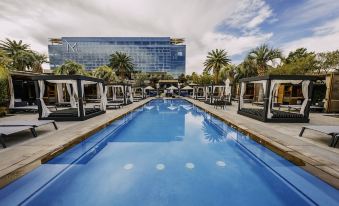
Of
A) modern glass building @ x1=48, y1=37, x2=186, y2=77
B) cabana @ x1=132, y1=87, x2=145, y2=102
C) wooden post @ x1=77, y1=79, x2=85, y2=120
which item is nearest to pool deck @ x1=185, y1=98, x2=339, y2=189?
wooden post @ x1=77, y1=79, x2=85, y2=120

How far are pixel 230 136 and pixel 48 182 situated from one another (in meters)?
7.09

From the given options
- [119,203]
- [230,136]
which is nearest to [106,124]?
[119,203]

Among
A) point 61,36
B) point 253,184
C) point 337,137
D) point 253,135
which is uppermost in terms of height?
point 61,36

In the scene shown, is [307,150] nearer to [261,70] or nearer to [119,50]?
[261,70]

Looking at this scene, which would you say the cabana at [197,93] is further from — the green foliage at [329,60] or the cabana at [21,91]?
the cabana at [21,91]

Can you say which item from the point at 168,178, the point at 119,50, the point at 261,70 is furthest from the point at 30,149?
the point at 119,50

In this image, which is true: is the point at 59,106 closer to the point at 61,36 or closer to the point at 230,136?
the point at 230,136

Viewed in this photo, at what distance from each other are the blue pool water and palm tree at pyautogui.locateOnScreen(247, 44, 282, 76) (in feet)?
61.9

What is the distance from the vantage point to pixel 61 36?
6906 cm

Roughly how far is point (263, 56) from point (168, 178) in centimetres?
2278

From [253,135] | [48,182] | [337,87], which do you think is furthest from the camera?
[337,87]

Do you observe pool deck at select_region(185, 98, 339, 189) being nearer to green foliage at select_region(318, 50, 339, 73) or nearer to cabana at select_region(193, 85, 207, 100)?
cabana at select_region(193, 85, 207, 100)

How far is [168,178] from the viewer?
4.20 meters

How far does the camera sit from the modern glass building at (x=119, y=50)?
6869 cm
